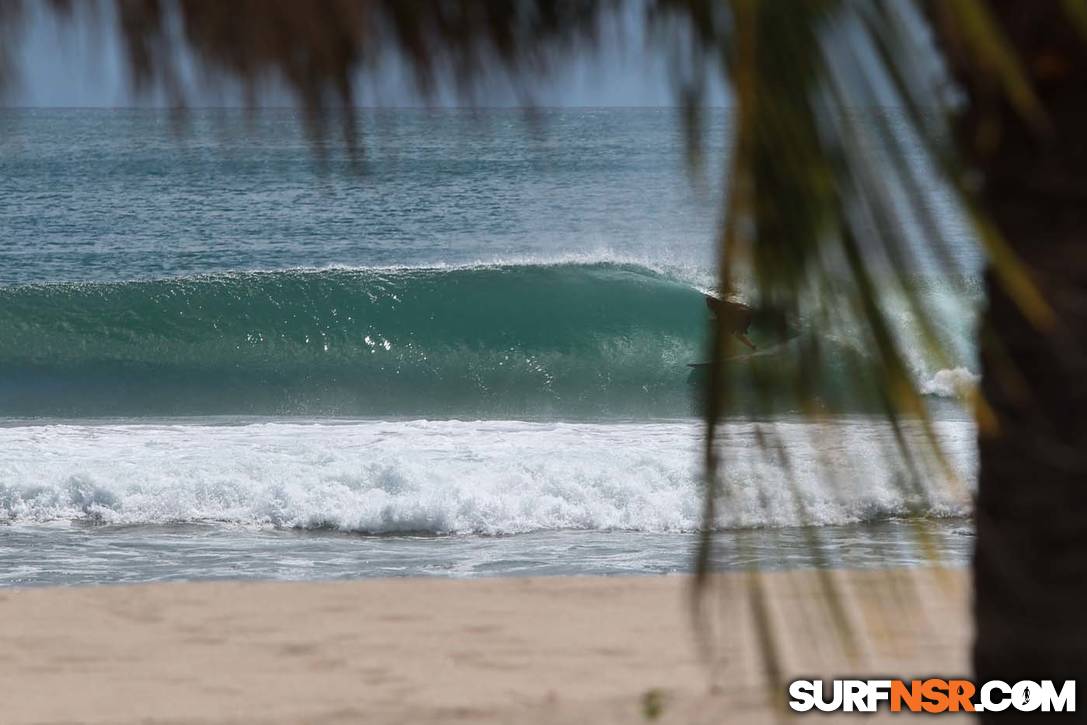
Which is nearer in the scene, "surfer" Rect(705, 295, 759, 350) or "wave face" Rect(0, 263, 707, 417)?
"surfer" Rect(705, 295, 759, 350)

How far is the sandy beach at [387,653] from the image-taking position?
4090 millimetres

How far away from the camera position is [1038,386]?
1.55m

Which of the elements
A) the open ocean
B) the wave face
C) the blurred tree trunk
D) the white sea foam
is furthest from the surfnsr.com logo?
the wave face

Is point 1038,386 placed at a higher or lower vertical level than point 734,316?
lower

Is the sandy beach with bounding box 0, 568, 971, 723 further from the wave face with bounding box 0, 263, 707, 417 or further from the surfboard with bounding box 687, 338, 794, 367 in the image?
the wave face with bounding box 0, 263, 707, 417

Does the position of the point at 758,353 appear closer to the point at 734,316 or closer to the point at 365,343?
the point at 734,316

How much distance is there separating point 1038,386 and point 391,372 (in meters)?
15.2

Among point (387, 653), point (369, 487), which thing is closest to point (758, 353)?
point (387, 653)

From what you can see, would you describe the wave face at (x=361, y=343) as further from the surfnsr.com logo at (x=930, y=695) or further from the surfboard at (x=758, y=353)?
the surfboard at (x=758, y=353)

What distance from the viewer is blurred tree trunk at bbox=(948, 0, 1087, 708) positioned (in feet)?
4.81

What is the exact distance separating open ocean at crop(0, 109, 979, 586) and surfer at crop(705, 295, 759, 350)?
0.04m

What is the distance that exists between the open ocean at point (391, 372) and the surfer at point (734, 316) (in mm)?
43

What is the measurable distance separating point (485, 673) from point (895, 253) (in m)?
3.72

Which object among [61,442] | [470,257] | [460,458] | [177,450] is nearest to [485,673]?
[460,458]
